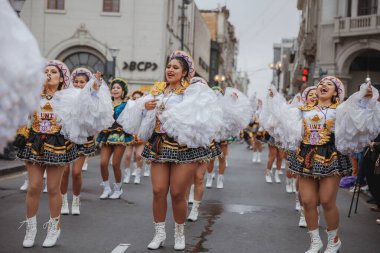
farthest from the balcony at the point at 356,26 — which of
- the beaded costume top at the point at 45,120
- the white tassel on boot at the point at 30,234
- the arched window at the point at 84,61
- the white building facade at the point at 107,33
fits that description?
the white tassel on boot at the point at 30,234

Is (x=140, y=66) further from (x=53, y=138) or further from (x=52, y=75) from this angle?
(x=53, y=138)

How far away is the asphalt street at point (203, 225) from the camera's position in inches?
262

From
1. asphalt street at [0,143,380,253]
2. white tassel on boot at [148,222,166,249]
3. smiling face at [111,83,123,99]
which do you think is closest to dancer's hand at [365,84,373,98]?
asphalt street at [0,143,380,253]

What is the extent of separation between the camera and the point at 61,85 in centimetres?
658

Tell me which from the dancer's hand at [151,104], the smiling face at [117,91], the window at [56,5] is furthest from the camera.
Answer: the window at [56,5]

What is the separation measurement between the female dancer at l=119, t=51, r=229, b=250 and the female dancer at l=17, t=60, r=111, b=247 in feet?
1.85

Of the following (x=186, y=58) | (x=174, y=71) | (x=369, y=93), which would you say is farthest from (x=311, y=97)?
(x=174, y=71)

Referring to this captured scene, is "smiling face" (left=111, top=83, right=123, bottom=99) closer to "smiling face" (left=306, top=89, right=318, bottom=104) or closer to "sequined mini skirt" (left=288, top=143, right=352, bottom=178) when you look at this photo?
"smiling face" (left=306, top=89, right=318, bottom=104)

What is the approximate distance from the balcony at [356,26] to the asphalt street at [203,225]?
2031 centimetres

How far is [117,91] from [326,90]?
4695 mm

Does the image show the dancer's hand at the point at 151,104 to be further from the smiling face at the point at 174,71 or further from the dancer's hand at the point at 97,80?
the dancer's hand at the point at 97,80

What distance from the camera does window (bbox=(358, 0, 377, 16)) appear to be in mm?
31062

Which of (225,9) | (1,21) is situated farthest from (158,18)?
(225,9)

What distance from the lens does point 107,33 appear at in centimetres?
3406
